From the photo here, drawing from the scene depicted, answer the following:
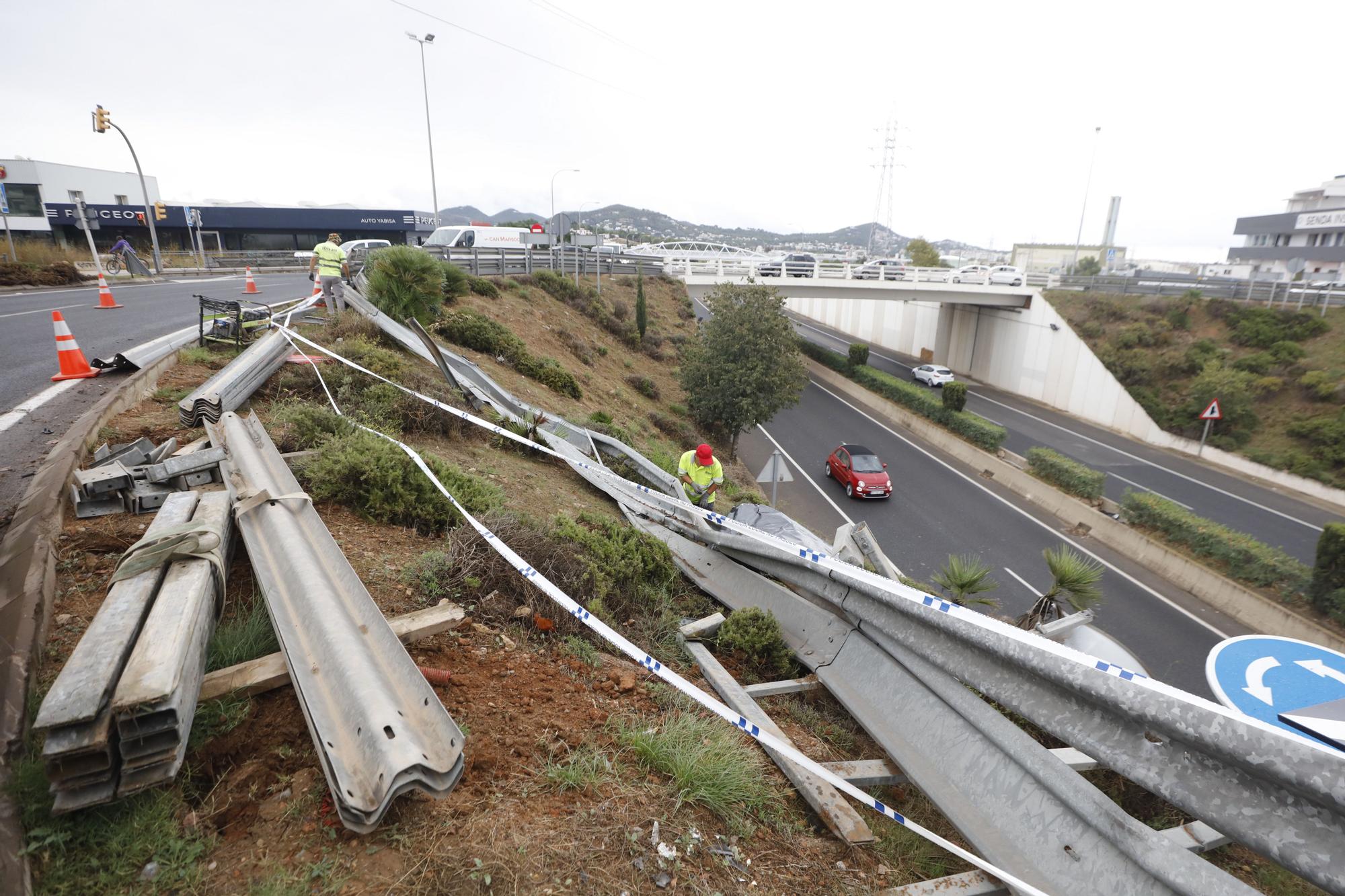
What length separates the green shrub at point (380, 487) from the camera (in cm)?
486

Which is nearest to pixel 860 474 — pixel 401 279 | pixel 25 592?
pixel 401 279

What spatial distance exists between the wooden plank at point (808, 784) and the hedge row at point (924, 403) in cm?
2034

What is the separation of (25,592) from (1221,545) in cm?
1930

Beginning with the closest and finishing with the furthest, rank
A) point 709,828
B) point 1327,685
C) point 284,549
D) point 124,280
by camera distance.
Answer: point 709,828, point 284,549, point 1327,685, point 124,280

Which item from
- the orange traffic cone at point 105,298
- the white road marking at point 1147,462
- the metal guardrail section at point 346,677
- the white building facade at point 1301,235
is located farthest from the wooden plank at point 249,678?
the white building facade at point 1301,235

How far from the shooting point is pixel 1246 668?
20.3 feet

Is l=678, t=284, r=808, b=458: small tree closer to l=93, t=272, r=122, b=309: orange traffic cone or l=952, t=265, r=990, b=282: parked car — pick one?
l=93, t=272, r=122, b=309: orange traffic cone

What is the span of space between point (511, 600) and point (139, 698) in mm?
2127

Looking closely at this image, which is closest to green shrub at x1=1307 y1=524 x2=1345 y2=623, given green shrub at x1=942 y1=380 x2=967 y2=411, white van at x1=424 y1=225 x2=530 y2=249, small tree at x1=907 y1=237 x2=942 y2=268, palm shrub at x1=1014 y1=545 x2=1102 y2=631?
palm shrub at x1=1014 y1=545 x2=1102 y2=631

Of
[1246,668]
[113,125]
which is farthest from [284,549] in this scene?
[113,125]

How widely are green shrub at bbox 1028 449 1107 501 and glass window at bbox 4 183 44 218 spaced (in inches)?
2345

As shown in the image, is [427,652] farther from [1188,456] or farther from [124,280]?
[1188,456]

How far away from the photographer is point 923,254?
6562 cm

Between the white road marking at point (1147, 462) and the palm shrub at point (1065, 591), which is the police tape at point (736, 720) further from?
the white road marking at point (1147, 462)
